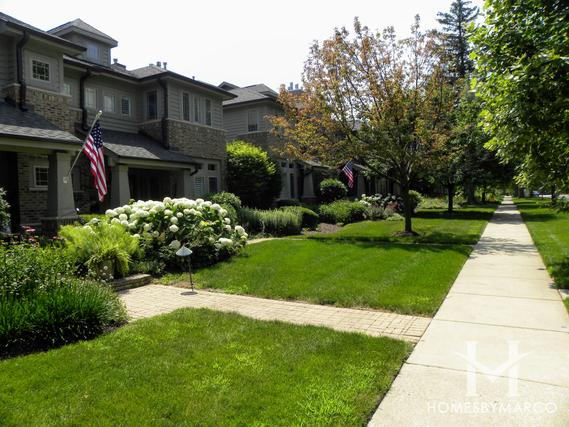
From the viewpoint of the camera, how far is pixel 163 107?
1866 centimetres

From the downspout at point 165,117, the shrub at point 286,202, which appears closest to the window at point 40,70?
the downspout at point 165,117

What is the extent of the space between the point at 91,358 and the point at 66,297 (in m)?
1.07

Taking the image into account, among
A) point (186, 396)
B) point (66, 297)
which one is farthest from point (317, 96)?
point (186, 396)

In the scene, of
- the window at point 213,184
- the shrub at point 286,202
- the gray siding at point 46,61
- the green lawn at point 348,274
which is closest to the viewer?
the green lawn at point 348,274

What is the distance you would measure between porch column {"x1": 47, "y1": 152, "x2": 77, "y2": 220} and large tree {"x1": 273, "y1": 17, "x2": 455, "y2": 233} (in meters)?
7.71

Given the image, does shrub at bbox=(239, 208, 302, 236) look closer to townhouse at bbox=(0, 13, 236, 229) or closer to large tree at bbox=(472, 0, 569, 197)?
townhouse at bbox=(0, 13, 236, 229)

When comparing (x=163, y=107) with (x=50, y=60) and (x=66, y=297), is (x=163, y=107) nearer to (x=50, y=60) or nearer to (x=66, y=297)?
(x=50, y=60)

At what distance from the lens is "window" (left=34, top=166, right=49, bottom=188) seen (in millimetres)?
13891

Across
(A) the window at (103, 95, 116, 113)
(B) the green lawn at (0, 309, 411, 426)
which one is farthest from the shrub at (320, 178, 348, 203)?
(B) the green lawn at (0, 309, 411, 426)

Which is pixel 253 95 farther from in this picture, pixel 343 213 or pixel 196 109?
pixel 343 213

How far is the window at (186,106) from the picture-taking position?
19562mm

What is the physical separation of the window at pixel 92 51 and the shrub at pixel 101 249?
46.4 feet

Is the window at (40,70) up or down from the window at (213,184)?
up

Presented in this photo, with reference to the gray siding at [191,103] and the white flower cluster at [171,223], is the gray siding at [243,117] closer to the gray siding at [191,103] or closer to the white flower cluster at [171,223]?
the gray siding at [191,103]
